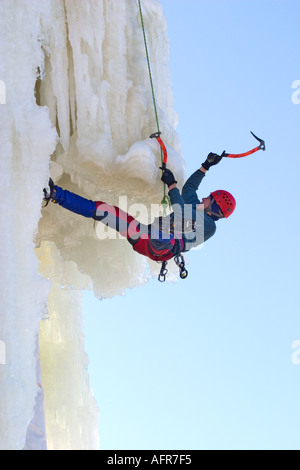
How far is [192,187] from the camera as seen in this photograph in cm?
635

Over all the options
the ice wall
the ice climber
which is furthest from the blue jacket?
the ice wall

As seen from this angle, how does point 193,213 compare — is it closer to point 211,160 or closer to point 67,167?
point 211,160

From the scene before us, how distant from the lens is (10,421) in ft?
15.3

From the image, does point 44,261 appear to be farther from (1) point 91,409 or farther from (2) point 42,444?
(2) point 42,444

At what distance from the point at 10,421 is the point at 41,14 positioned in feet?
8.95

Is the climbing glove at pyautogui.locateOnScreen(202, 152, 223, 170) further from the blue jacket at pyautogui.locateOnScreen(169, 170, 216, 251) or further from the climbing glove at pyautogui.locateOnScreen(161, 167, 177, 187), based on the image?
the climbing glove at pyautogui.locateOnScreen(161, 167, 177, 187)

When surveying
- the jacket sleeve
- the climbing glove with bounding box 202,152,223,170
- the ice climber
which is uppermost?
the climbing glove with bounding box 202,152,223,170

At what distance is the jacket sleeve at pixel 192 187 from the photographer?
633cm

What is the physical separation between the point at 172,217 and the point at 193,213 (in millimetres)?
177

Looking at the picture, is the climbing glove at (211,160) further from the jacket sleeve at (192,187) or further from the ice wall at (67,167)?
the ice wall at (67,167)

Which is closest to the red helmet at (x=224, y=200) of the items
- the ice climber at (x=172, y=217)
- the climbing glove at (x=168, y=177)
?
the ice climber at (x=172, y=217)

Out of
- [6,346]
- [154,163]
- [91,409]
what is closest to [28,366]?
[6,346]

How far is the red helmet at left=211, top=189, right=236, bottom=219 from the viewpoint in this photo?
6.36 meters

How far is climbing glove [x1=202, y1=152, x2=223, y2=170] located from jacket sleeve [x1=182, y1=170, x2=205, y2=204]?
0.23ft
